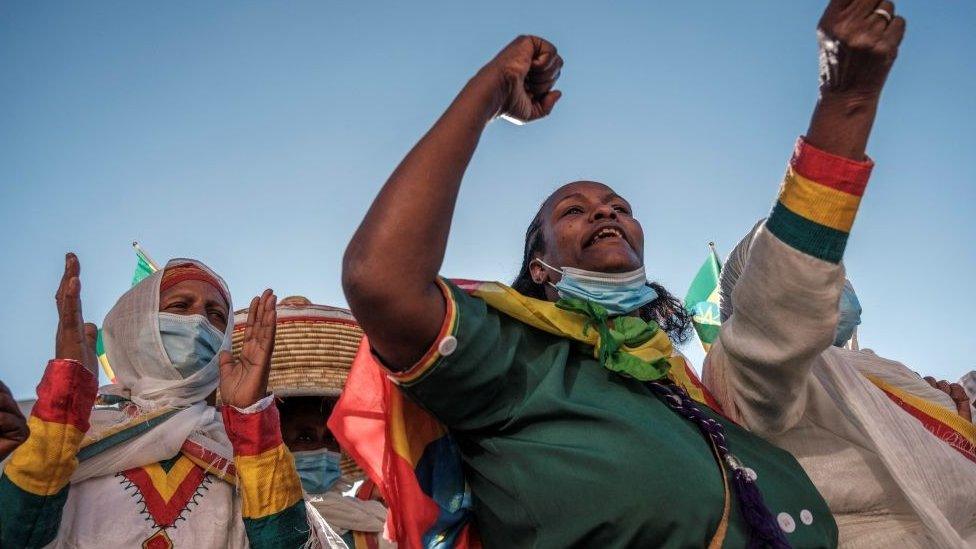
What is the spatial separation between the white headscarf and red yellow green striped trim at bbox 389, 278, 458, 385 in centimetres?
212

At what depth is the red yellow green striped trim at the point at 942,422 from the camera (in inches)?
124

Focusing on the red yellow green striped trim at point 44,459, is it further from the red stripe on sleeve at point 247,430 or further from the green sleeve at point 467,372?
the green sleeve at point 467,372

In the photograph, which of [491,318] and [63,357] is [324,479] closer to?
[63,357]

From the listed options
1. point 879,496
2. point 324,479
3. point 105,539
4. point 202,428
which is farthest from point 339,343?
point 879,496

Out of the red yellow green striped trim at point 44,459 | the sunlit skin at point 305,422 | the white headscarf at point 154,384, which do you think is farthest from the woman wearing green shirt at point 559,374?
the sunlit skin at point 305,422

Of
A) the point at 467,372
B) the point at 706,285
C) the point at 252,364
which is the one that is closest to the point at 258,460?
the point at 252,364

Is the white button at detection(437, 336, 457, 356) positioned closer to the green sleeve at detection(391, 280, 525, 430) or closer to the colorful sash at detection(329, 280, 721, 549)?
the green sleeve at detection(391, 280, 525, 430)

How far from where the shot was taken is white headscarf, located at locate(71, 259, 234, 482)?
12.9 feet

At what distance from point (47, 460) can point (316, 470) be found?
1836 millimetres

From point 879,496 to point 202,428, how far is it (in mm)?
2968

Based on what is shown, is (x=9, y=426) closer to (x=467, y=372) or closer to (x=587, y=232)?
(x=467, y=372)

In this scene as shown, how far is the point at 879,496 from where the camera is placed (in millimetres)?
2820

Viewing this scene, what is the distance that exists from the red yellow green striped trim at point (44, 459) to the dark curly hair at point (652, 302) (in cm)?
186

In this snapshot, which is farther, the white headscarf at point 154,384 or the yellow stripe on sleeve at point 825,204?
the white headscarf at point 154,384
